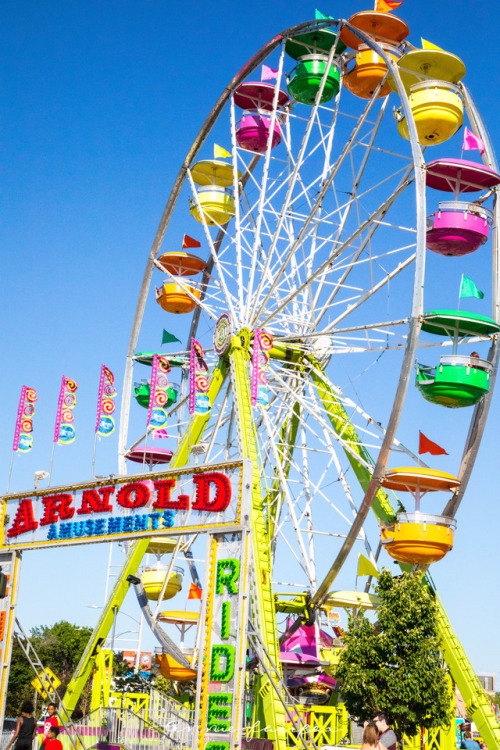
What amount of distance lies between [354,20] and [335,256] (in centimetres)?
535

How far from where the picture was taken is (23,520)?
17312 mm

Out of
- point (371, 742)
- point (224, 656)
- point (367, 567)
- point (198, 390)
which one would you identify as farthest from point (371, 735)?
point (367, 567)

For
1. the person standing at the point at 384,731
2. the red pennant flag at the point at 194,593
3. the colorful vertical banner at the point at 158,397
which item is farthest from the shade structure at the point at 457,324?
the person standing at the point at 384,731

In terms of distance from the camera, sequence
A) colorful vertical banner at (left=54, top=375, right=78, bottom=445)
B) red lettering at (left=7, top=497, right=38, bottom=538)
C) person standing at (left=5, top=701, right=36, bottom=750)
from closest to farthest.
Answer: person standing at (left=5, top=701, right=36, bottom=750), red lettering at (left=7, top=497, right=38, bottom=538), colorful vertical banner at (left=54, top=375, right=78, bottom=445)

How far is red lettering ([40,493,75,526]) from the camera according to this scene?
16.6m

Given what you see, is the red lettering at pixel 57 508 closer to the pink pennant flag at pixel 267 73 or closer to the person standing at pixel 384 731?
the person standing at pixel 384 731

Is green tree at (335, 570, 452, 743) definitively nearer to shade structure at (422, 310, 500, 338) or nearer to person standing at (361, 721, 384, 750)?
shade structure at (422, 310, 500, 338)

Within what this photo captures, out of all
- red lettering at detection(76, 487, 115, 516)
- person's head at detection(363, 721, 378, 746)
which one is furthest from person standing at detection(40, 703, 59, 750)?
person's head at detection(363, 721, 378, 746)

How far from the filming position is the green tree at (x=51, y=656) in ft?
196

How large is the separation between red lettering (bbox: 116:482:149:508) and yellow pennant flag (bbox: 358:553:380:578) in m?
8.13

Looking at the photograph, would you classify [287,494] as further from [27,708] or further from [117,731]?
[27,708]

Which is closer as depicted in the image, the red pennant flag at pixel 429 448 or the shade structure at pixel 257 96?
the red pennant flag at pixel 429 448

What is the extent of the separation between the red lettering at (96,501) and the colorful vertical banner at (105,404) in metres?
3.53

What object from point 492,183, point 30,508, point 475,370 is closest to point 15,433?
point 30,508
